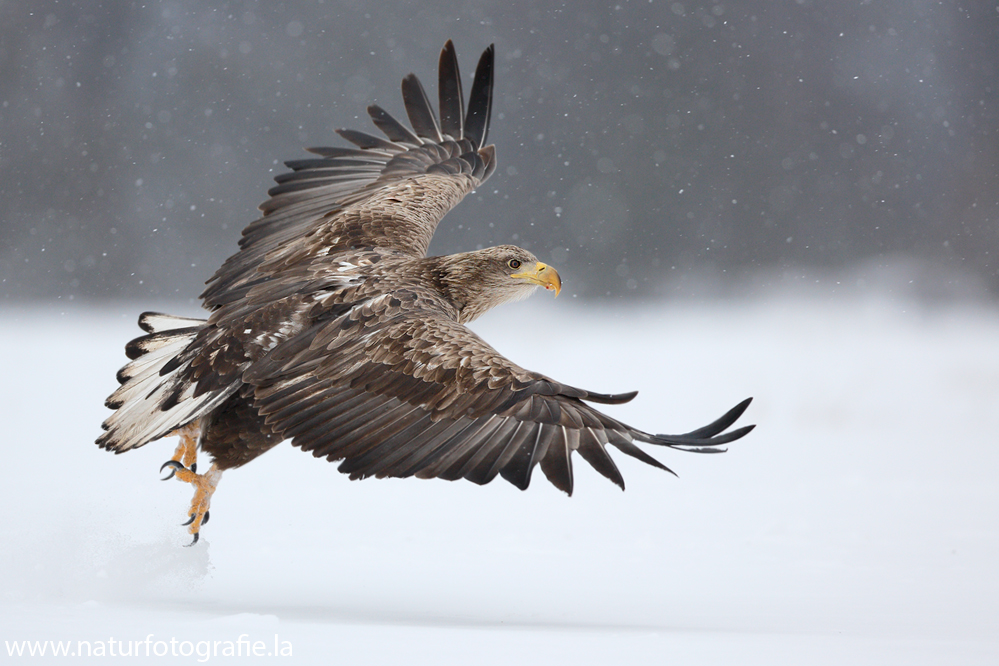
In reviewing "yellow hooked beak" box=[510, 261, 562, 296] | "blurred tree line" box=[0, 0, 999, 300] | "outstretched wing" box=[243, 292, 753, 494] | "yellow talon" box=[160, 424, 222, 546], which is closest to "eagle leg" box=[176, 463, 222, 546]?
"yellow talon" box=[160, 424, 222, 546]

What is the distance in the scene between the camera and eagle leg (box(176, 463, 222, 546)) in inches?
174

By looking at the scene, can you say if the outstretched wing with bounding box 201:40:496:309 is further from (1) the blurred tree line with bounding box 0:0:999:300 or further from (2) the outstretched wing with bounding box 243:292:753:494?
(1) the blurred tree line with bounding box 0:0:999:300

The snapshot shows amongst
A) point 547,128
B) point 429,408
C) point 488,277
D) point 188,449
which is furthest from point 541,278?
point 547,128

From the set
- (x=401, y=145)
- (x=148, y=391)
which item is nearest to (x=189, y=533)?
(x=148, y=391)

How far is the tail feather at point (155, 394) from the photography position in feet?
13.7

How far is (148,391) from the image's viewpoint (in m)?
4.42

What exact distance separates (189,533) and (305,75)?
17259 millimetres

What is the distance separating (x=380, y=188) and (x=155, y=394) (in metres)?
2.10

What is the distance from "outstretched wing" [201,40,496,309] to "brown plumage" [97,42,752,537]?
0.05 ft

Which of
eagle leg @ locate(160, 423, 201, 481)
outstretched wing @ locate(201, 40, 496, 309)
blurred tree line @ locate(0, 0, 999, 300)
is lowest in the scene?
eagle leg @ locate(160, 423, 201, 481)

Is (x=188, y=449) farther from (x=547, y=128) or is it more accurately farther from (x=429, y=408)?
(x=547, y=128)

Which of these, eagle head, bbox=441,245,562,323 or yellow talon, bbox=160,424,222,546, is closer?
yellow talon, bbox=160,424,222,546

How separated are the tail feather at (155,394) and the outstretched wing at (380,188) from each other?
261mm

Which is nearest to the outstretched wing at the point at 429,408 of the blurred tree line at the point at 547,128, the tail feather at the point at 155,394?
the tail feather at the point at 155,394
